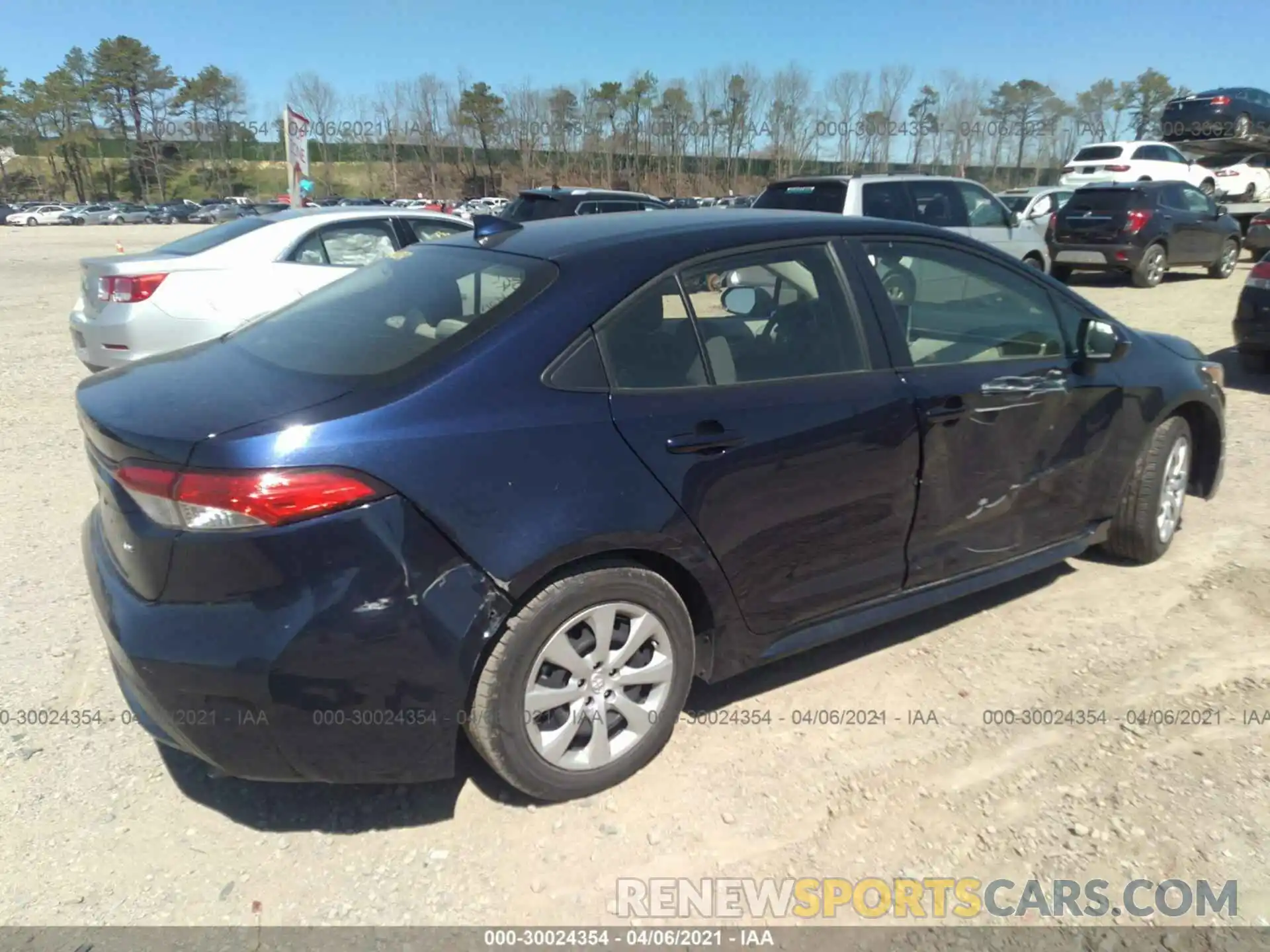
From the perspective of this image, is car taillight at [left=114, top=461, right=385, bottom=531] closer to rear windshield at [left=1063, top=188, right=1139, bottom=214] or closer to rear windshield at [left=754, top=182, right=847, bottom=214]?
rear windshield at [left=754, top=182, right=847, bottom=214]

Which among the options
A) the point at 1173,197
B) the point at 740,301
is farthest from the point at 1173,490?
the point at 1173,197

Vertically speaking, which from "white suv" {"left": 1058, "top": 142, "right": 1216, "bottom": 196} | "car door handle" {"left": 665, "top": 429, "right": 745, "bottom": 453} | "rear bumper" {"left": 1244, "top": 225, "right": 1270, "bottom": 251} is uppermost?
"white suv" {"left": 1058, "top": 142, "right": 1216, "bottom": 196}

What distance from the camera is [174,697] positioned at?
7.45 feet

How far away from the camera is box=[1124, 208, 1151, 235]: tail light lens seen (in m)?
13.7

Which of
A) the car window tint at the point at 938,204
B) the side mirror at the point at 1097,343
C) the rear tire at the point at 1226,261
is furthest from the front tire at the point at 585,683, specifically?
the rear tire at the point at 1226,261

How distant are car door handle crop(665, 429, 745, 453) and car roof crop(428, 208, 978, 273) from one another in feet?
1.77

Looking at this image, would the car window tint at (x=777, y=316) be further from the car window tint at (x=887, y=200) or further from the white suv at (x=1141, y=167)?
the white suv at (x=1141, y=167)

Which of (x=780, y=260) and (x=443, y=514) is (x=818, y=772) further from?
(x=780, y=260)

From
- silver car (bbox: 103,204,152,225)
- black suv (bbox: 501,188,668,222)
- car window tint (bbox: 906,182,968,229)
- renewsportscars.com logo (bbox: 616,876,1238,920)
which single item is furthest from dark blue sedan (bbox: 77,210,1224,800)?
silver car (bbox: 103,204,152,225)

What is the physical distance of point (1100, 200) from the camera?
46.0ft

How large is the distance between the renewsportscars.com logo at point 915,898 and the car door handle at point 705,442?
3.93 ft

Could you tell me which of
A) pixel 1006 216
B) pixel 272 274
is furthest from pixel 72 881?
pixel 1006 216

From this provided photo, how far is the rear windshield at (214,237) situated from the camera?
681cm

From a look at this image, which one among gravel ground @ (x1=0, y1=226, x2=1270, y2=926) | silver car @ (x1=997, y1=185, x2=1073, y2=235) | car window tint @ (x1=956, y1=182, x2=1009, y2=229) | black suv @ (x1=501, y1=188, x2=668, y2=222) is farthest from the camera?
silver car @ (x1=997, y1=185, x2=1073, y2=235)
